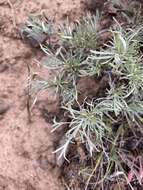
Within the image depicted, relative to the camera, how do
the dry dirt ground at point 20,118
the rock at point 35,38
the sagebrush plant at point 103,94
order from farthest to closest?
the rock at point 35,38 → the dry dirt ground at point 20,118 → the sagebrush plant at point 103,94

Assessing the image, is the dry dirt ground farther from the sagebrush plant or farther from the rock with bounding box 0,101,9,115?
the sagebrush plant

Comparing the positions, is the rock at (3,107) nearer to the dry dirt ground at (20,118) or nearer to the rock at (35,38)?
the dry dirt ground at (20,118)

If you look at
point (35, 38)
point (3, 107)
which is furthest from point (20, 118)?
point (35, 38)

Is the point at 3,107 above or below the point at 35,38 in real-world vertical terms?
below

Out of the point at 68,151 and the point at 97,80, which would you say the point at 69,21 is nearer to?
the point at 97,80

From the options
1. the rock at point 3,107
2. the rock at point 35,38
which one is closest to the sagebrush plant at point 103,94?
the rock at point 35,38

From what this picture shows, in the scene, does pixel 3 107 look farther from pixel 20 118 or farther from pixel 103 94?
pixel 103 94
